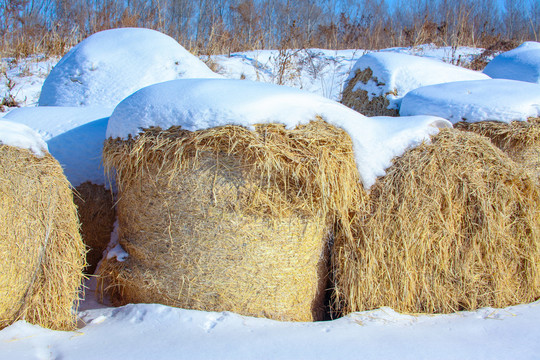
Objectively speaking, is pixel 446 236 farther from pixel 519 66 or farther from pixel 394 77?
pixel 519 66

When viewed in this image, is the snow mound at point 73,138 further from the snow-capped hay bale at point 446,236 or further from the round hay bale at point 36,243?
the snow-capped hay bale at point 446,236

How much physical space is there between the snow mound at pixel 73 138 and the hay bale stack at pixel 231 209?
0.43 metres

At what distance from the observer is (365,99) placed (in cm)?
370

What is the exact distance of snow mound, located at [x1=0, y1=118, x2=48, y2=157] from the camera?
5.84 ft

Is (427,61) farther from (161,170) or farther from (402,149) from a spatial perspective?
(161,170)

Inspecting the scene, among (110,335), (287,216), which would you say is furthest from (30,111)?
(287,216)

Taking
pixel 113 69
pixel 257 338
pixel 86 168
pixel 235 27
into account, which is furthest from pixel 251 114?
pixel 235 27

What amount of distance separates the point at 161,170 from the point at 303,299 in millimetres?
852

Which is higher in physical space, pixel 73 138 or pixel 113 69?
pixel 113 69

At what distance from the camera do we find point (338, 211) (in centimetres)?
203

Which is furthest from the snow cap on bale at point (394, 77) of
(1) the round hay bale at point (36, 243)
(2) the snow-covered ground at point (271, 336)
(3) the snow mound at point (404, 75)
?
(1) the round hay bale at point (36, 243)

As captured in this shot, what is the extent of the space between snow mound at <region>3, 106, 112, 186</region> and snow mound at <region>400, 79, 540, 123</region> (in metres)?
1.86

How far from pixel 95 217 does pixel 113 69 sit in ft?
4.68

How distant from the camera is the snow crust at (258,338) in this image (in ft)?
5.28
